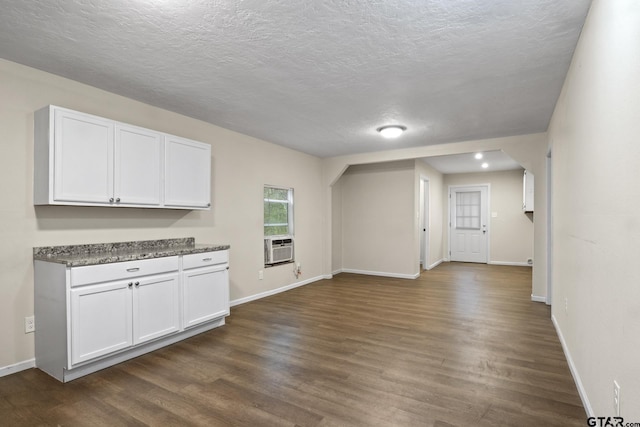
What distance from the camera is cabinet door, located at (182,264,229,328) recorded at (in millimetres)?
3260

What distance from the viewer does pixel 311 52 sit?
2439 millimetres

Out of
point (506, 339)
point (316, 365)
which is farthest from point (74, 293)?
point (506, 339)

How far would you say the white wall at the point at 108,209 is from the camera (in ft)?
8.47

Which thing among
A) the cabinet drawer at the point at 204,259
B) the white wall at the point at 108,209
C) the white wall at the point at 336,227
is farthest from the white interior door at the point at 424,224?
the cabinet drawer at the point at 204,259

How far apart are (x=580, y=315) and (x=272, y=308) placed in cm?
326

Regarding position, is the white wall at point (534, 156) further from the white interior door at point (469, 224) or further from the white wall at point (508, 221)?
the white interior door at point (469, 224)

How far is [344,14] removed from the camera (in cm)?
200

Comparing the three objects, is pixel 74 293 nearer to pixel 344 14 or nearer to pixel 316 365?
pixel 316 365

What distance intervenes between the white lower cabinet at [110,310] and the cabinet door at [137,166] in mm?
642

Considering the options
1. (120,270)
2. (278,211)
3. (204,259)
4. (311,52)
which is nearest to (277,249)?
(278,211)

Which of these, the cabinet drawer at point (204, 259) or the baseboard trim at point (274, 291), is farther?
the baseboard trim at point (274, 291)

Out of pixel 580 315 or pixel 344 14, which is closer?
pixel 344 14

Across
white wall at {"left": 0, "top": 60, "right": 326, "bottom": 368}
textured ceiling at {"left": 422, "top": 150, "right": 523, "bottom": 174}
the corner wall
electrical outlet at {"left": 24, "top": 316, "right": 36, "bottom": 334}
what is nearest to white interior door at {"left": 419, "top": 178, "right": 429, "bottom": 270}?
textured ceiling at {"left": 422, "top": 150, "right": 523, "bottom": 174}

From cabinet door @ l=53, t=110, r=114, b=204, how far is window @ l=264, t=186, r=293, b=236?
2.54 m
